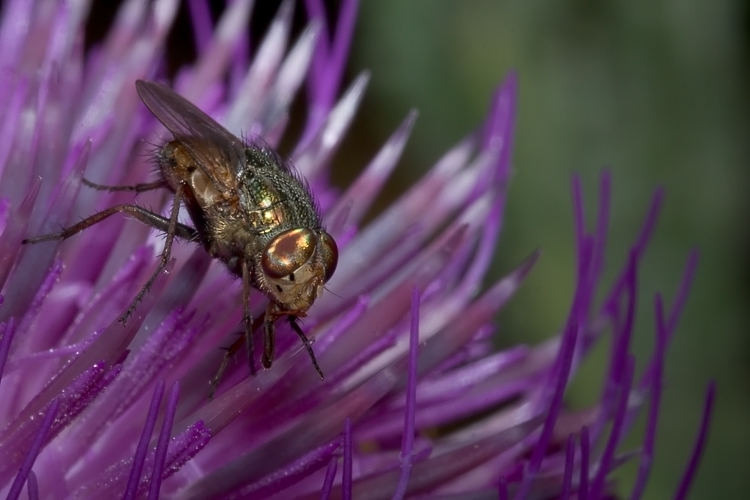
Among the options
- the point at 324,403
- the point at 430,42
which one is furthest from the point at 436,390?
the point at 430,42

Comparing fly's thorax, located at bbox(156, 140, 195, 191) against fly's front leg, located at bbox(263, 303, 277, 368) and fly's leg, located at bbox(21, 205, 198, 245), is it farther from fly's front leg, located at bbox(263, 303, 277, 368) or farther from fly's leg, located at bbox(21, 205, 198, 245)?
fly's front leg, located at bbox(263, 303, 277, 368)

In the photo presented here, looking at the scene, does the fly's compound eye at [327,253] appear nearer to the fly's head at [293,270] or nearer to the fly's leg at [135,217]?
the fly's head at [293,270]

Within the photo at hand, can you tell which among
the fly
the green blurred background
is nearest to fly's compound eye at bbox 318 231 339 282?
the fly

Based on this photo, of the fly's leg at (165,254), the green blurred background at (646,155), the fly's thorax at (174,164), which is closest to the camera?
the fly's leg at (165,254)

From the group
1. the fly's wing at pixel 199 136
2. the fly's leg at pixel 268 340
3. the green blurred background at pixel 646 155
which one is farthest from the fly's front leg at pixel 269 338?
the green blurred background at pixel 646 155

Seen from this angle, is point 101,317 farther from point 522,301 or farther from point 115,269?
point 522,301
